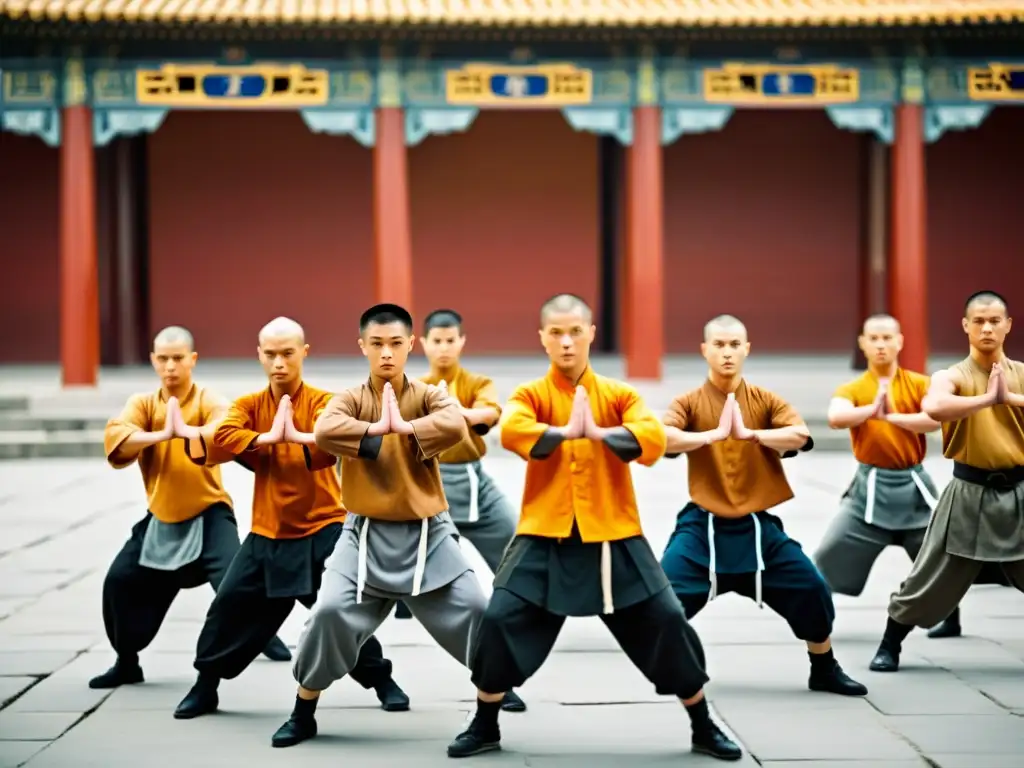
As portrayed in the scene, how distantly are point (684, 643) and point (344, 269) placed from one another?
1305cm

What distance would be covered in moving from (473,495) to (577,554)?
182 centimetres

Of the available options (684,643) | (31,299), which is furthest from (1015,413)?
(31,299)

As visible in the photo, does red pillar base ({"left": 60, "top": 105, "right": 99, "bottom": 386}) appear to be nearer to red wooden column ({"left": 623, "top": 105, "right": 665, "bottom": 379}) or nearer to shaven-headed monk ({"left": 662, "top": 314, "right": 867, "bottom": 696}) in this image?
red wooden column ({"left": 623, "top": 105, "right": 665, "bottom": 379})

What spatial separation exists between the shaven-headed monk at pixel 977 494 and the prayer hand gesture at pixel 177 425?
249cm

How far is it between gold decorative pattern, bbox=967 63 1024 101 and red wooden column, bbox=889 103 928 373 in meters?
0.57

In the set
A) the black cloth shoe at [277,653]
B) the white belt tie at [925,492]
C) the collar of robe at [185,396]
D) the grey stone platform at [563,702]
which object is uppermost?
the collar of robe at [185,396]

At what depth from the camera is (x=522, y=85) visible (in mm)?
13664

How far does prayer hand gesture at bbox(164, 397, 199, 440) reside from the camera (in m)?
4.45

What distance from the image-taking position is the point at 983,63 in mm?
13766

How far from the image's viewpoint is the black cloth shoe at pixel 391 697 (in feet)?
14.3

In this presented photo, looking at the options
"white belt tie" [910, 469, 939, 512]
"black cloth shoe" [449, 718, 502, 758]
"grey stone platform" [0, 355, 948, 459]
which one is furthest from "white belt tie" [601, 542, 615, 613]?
"grey stone platform" [0, 355, 948, 459]

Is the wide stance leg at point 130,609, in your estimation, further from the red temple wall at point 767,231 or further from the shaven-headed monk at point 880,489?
the red temple wall at point 767,231

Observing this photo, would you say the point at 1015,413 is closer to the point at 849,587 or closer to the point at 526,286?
the point at 849,587

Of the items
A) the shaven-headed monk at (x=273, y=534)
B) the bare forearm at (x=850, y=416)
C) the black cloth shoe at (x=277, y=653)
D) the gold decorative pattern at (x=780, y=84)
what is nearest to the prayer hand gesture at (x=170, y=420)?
the shaven-headed monk at (x=273, y=534)
